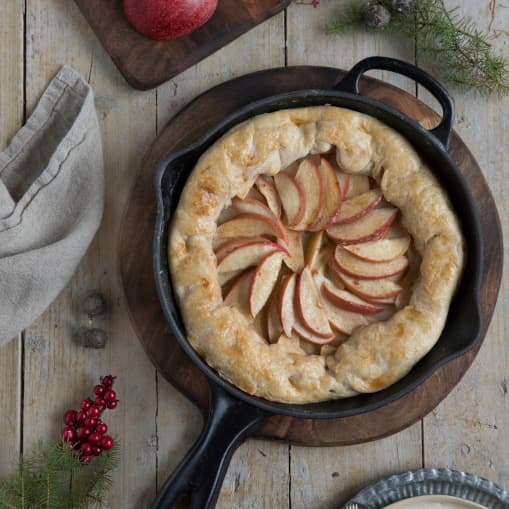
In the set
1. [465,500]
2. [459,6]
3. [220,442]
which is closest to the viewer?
[220,442]

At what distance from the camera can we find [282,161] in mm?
2586

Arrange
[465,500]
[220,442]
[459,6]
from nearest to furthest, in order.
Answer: [220,442], [465,500], [459,6]

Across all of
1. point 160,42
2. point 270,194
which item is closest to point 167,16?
point 160,42

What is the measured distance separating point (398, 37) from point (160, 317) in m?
1.37

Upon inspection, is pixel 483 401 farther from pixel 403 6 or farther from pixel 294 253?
pixel 403 6

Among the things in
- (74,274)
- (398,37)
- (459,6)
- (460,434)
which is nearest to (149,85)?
(74,274)

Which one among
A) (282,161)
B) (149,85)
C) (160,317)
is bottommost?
(160,317)

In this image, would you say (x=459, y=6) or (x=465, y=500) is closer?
(x=465, y=500)

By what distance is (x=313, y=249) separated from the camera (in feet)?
8.53

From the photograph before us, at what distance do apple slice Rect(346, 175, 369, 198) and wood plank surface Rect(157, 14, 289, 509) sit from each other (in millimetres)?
550

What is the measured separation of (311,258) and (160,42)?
A: 962mm

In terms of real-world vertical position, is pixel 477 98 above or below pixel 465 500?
above

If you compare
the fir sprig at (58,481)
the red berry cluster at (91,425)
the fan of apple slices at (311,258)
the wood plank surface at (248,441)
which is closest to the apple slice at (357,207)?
the fan of apple slices at (311,258)

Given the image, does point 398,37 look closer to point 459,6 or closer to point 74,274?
point 459,6
